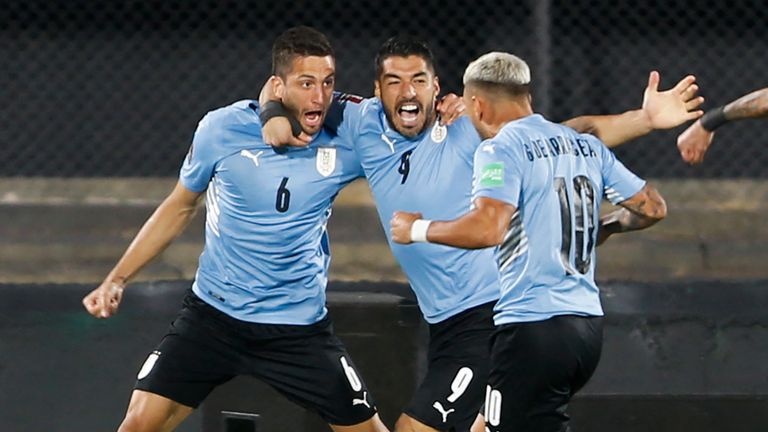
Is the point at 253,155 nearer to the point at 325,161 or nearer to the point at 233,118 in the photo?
the point at 233,118

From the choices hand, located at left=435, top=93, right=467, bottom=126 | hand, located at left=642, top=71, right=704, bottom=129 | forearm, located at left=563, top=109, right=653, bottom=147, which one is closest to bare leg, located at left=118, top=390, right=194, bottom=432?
hand, located at left=435, top=93, right=467, bottom=126

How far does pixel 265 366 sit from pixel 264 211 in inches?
24.5

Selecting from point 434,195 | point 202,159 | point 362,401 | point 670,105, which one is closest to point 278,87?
point 202,159

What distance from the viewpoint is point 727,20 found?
9.30m

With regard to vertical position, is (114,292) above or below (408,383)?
above

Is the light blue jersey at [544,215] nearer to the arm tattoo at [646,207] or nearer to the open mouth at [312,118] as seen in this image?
the arm tattoo at [646,207]

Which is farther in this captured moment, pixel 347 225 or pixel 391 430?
pixel 347 225

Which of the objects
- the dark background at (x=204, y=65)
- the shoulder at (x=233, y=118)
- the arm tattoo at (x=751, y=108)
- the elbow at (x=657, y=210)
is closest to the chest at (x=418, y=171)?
the shoulder at (x=233, y=118)

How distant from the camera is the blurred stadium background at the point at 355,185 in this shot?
27.2ft

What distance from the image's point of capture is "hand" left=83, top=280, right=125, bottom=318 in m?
6.54

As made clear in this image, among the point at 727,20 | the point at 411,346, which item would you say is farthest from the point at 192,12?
the point at 727,20

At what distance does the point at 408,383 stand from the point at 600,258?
138cm

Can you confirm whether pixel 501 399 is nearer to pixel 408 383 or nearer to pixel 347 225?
pixel 408 383

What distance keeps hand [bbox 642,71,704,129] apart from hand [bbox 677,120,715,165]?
41 cm
